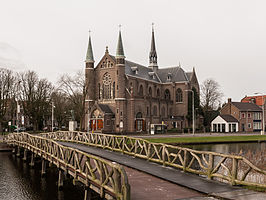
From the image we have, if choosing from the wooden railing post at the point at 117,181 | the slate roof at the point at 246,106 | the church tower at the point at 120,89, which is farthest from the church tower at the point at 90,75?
the wooden railing post at the point at 117,181

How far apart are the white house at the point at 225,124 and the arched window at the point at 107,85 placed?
91.9ft

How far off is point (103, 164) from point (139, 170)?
12.9 ft

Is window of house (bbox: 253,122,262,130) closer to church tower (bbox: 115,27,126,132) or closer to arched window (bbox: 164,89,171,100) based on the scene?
arched window (bbox: 164,89,171,100)

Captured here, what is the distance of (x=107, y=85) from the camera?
64938 millimetres

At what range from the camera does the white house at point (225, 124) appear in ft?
236

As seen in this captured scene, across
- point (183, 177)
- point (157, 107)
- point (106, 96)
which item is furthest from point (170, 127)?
point (183, 177)

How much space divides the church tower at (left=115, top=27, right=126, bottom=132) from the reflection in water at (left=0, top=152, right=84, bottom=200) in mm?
36782

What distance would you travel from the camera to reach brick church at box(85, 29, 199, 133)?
201 feet

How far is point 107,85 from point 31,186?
48049 mm

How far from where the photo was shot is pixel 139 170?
14.0 metres

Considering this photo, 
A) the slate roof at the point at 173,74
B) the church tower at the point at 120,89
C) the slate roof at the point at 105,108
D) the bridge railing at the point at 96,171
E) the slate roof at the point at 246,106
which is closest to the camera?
the bridge railing at the point at 96,171

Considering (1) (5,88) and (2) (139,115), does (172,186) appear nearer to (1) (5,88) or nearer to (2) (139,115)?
(1) (5,88)

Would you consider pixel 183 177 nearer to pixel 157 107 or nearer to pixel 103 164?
pixel 103 164

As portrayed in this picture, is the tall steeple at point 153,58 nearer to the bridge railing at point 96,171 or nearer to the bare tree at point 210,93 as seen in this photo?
the bare tree at point 210,93
